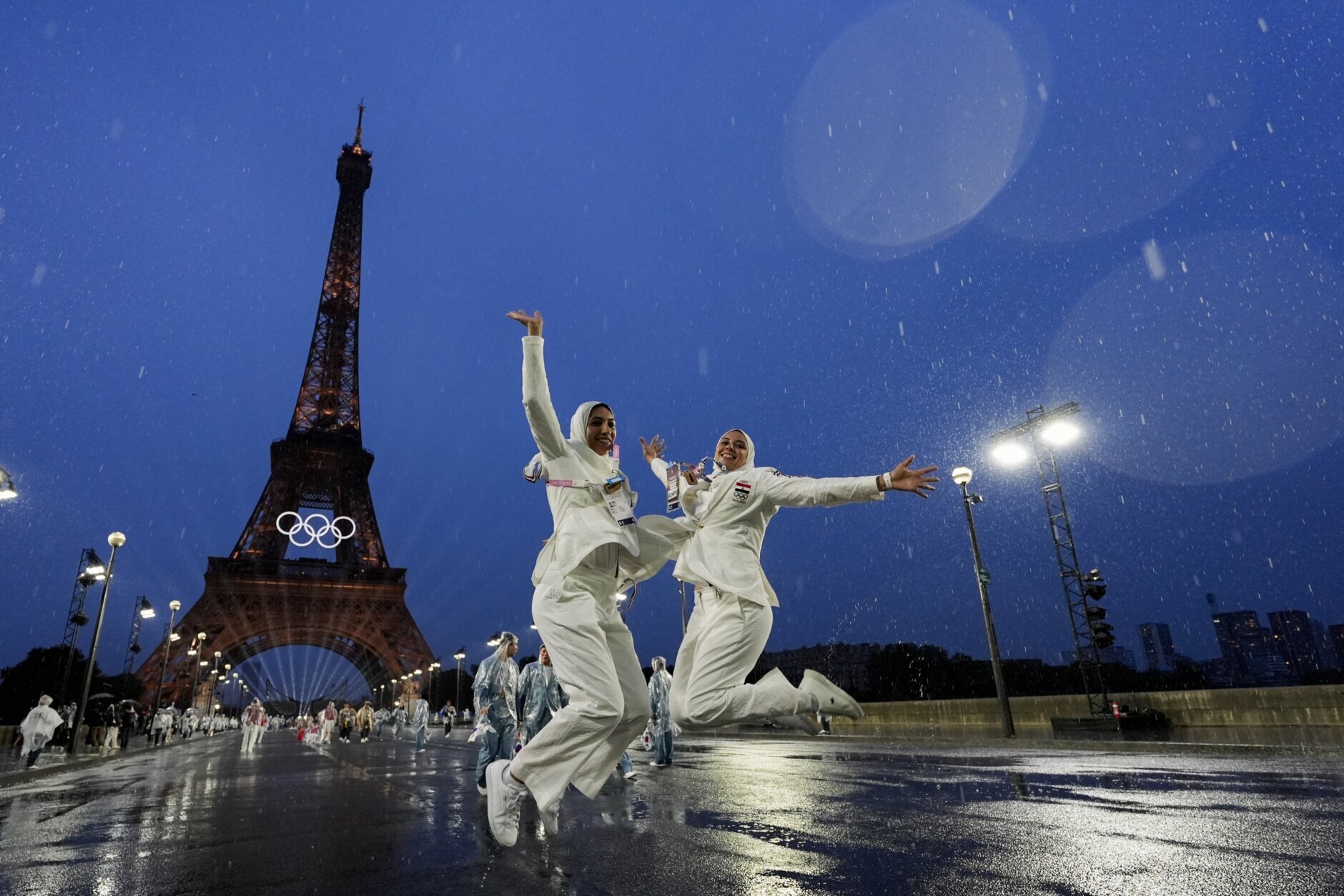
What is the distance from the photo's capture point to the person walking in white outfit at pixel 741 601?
4305mm

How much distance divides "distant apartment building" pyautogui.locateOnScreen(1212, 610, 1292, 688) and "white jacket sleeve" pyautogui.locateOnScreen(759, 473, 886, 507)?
342 ft

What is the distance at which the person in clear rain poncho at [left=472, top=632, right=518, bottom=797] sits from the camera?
10.4 meters

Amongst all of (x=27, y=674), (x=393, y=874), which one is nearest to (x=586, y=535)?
(x=393, y=874)

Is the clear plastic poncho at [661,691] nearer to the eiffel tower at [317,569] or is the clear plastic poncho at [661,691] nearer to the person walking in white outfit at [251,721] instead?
the person walking in white outfit at [251,721]

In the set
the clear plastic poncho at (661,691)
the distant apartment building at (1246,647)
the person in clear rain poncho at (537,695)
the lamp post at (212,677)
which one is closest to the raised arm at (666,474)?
the person in clear rain poncho at (537,695)

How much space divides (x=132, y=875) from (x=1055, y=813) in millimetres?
5638

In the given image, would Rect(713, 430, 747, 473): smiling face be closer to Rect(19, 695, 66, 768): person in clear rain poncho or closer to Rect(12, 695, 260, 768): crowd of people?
Rect(12, 695, 260, 768): crowd of people

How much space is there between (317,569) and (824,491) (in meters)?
56.7

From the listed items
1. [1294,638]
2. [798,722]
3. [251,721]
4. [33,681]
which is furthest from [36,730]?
[1294,638]

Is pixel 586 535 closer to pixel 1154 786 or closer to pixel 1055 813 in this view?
pixel 1055 813

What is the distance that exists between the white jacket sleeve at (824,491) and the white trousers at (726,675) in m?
0.67

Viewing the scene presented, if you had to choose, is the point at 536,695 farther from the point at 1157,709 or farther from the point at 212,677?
the point at 212,677

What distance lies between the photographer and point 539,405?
171 inches

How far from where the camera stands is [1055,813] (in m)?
5.43
